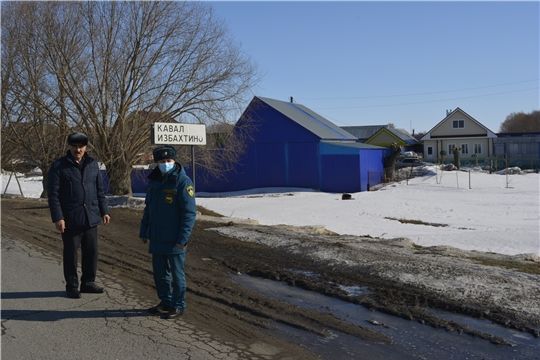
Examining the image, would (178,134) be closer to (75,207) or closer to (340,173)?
(75,207)

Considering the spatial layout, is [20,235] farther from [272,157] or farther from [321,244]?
[272,157]

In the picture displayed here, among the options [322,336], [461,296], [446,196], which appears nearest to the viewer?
[322,336]

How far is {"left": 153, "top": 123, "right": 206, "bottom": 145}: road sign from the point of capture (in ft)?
44.0

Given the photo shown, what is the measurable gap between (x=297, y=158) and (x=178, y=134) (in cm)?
2249

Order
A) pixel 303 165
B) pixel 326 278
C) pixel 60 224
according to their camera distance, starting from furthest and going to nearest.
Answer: pixel 303 165
pixel 326 278
pixel 60 224

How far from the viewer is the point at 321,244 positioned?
10.2 metres

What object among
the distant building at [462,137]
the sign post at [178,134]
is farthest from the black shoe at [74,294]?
the distant building at [462,137]

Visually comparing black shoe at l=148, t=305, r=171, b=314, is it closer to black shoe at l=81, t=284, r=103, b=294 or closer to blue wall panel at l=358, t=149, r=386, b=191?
black shoe at l=81, t=284, r=103, b=294

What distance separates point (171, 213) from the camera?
19.2 ft

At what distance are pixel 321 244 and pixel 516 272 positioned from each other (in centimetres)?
360

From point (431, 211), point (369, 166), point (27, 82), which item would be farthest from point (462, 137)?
point (27, 82)

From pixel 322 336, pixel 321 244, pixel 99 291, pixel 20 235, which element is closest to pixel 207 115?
pixel 20 235

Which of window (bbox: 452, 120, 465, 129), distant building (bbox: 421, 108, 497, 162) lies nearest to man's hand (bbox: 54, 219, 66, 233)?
distant building (bbox: 421, 108, 497, 162)

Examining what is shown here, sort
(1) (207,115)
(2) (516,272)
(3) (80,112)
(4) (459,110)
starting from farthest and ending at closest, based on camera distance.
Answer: (4) (459,110) < (1) (207,115) < (3) (80,112) < (2) (516,272)
